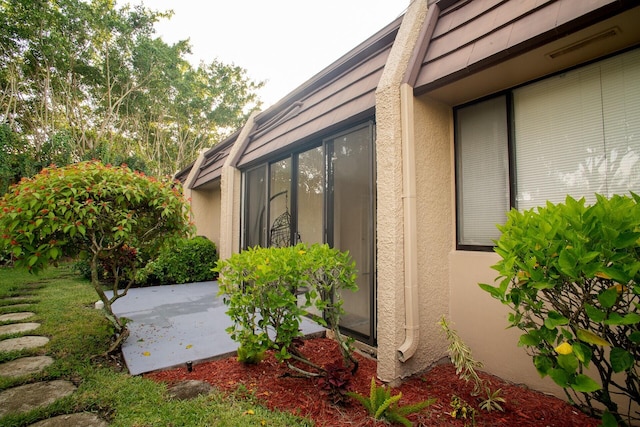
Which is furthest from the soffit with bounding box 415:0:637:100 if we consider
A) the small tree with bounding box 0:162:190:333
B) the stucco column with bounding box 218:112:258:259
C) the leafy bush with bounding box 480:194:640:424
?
the stucco column with bounding box 218:112:258:259

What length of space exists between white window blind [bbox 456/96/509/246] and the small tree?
343cm

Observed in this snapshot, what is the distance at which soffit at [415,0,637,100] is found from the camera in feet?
6.71

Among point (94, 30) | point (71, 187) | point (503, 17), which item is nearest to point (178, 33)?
point (94, 30)

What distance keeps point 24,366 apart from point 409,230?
4.20 m

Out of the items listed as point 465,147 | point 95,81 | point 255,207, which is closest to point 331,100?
point 465,147

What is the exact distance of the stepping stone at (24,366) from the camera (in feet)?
9.61

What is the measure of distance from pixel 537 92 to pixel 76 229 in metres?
4.81

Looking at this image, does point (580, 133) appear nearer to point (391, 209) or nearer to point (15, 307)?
point (391, 209)

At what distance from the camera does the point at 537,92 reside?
2.81 meters

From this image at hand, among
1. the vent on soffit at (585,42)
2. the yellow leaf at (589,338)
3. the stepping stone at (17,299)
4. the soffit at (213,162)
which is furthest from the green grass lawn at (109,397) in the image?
the soffit at (213,162)

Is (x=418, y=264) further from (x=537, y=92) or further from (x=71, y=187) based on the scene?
(x=71, y=187)

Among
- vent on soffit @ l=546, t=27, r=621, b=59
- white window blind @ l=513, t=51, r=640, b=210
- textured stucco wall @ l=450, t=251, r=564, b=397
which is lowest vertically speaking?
textured stucco wall @ l=450, t=251, r=564, b=397

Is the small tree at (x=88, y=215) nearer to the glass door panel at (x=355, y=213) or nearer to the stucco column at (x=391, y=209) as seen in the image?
the glass door panel at (x=355, y=213)

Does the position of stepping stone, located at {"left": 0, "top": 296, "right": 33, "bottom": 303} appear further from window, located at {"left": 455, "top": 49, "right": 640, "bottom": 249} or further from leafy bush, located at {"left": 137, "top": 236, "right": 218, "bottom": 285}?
window, located at {"left": 455, "top": 49, "right": 640, "bottom": 249}
